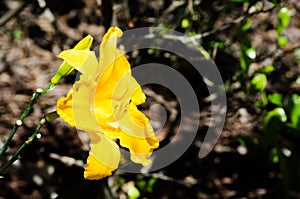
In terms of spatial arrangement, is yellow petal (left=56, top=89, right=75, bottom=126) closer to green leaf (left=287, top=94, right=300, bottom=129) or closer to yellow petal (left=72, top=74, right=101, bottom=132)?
yellow petal (left=72, top=74, right=101, bottom=132)

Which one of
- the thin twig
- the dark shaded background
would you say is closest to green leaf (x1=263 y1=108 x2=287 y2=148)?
the dark shaded background

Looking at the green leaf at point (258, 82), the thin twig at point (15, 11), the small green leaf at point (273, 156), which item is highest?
the thin twig at point (15, 11)

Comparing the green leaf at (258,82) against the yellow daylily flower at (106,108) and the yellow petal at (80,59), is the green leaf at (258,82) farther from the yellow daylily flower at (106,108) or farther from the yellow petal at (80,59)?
the yellow petal at (80,59)

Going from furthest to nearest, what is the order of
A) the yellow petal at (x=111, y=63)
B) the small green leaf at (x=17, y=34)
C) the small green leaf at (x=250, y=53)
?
1. the small green leaf at (x=17, y=34)
2. the small green leaf at (x=250, y=53)
3. the yellow petal at (x=111, y=63)

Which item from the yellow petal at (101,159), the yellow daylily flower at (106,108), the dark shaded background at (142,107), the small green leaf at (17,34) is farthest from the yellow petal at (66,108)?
the small green leaf at (17,34)

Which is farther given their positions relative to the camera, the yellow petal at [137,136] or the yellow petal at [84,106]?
the yellow petal at [137,136]

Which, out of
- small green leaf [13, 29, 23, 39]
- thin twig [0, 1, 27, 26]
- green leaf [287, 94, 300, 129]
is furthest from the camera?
small green leaf [13, 29, 23, 39]

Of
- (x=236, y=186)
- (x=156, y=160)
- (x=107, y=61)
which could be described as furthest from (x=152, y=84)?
(x=107, y=61)
